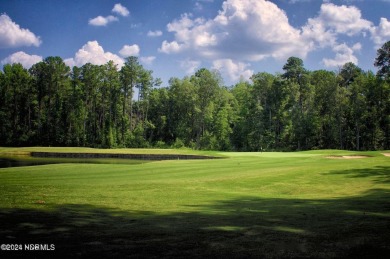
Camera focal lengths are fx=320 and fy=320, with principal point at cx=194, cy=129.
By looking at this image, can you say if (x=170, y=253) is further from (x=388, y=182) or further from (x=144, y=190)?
(x=388, y=182)

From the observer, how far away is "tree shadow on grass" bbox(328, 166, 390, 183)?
17.3 metres

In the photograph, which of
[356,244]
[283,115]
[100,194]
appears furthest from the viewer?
[283,115]

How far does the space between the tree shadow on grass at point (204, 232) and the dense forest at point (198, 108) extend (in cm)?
6672

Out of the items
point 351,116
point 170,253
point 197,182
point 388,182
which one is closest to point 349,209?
point 170,253

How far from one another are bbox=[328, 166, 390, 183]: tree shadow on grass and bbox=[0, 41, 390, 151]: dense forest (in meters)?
52.2

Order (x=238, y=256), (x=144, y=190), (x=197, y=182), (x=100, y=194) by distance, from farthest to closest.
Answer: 1. (x=197, y=182)
2. (x=144, y=190)
3. (x=100, y=194)
4. (x=238, y=256)

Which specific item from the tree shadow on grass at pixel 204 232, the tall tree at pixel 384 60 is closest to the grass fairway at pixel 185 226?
the tree shadow on grass at pixel 204 232

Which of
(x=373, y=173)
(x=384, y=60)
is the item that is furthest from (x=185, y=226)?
(x=384, y=60)

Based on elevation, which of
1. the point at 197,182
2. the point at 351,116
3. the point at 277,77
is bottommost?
the point at 197,182

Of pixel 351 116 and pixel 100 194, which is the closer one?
pixel 100 194

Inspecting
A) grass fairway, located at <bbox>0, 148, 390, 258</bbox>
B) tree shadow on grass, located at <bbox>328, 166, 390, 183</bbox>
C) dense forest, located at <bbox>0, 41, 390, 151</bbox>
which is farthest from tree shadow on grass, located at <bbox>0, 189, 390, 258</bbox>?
dense forest, located at <bbox>0, 41, 390, 151</bbox>

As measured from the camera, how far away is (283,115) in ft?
252

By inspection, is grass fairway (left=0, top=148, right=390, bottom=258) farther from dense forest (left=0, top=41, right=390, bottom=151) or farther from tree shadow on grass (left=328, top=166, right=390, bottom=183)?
dense forest (left=0, top=41, right=390, bottom=151)

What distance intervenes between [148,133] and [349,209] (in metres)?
91.9
